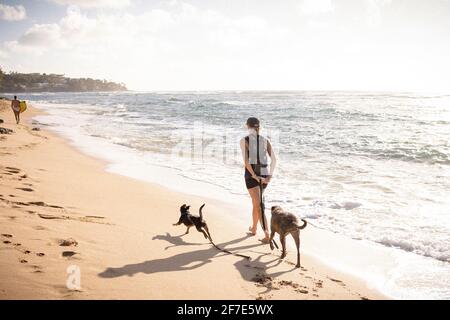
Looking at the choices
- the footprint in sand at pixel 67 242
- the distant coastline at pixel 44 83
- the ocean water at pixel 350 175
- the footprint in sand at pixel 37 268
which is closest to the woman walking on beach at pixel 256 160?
the ocean water at pixel 350 175

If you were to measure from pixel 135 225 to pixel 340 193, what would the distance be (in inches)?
232

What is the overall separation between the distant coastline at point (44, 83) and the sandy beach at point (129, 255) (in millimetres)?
150786

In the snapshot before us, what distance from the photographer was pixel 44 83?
155 meters

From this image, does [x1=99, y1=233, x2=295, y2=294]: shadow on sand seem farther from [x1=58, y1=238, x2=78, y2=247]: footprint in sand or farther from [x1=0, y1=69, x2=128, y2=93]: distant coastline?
[x1=0, y1=69, x2=128, y2=93]: distant coastline

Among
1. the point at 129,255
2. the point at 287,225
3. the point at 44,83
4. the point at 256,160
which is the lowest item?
the point at 129,255

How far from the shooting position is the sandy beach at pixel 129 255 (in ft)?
11.5

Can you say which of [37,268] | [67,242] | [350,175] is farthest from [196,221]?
[350,175]

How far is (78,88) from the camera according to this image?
161750 mm

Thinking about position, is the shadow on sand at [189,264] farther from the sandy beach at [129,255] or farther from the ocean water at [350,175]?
the ocean water at [350,175]

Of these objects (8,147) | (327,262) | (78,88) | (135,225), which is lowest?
(327,262)

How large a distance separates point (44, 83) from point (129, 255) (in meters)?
181

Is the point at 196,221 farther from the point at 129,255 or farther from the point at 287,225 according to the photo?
the point at 287,225
